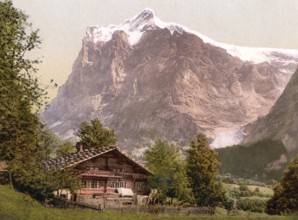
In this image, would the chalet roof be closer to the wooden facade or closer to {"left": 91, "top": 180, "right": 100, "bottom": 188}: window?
the wooden facade

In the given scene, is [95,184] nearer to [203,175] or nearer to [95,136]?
[203,175]

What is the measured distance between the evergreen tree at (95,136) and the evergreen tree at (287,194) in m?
36.0

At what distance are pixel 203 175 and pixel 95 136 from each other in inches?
1106

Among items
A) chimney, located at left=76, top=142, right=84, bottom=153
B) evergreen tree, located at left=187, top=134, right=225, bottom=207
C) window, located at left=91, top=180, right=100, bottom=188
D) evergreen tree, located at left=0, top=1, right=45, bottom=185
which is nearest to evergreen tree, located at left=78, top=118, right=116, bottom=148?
chimney, located at left=76, top=142, right=84, bottom=153

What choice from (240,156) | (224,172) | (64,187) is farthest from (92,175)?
(240,156)

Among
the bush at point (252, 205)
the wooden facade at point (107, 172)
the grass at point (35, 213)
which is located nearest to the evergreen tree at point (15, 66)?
the grass at point (35, 213)

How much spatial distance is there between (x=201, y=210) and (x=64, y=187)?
14.4m

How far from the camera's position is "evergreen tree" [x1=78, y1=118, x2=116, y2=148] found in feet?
259

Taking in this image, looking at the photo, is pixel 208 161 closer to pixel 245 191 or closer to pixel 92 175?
pixel 92 175

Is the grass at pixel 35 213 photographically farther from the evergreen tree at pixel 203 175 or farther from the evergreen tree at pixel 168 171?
the evergreen tree at pixel 203 175

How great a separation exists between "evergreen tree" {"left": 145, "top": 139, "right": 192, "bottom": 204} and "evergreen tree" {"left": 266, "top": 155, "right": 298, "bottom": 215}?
10145mm

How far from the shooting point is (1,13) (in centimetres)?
2723

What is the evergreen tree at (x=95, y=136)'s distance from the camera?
78.8 meters

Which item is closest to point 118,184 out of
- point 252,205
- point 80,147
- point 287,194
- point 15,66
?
point 80,147
